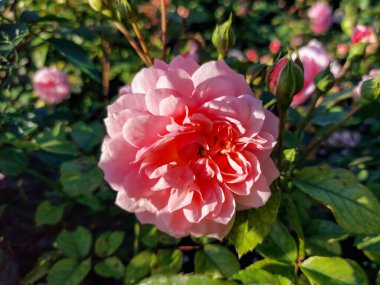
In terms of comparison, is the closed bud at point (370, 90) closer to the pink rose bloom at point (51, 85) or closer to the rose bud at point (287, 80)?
the rose bud at point (287, 80)

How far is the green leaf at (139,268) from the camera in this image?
3.01 ft

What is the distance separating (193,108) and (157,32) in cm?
110

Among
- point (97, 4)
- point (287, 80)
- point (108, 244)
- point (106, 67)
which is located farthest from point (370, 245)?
point (106, 67)

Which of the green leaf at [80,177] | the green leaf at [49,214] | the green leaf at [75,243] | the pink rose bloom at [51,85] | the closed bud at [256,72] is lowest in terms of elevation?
the pink rose bloom at [51,85]

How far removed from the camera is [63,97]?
69.6 inches

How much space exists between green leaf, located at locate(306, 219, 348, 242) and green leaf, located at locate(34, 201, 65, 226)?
2.09 feet

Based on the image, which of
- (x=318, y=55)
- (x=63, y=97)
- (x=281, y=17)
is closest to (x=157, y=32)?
(x=63, y=97)

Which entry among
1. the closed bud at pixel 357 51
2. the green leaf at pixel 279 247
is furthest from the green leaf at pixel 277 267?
the closed bud at pixel 357 51

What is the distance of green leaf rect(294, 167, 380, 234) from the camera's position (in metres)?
0.73

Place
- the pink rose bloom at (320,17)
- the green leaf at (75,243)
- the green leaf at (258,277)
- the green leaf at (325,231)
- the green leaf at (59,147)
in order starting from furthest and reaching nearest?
1. the pink rose bloom at (320,17)
2. the green leaf at (59,147)
3. the green leaf at (75,243)
4. the green leaf at (325,231)
5. the green leaf at (258,277)

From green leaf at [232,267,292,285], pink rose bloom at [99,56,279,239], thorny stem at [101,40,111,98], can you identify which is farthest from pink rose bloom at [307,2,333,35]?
green leaf at [232,267,292,285]

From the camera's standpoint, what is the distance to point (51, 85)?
5.71 feet

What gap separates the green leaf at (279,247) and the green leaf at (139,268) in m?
0.27

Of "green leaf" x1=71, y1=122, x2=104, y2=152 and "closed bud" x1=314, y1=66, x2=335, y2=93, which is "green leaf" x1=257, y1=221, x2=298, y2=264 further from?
"green leaf" x1=71, y1=122, x2=104, y2=152
